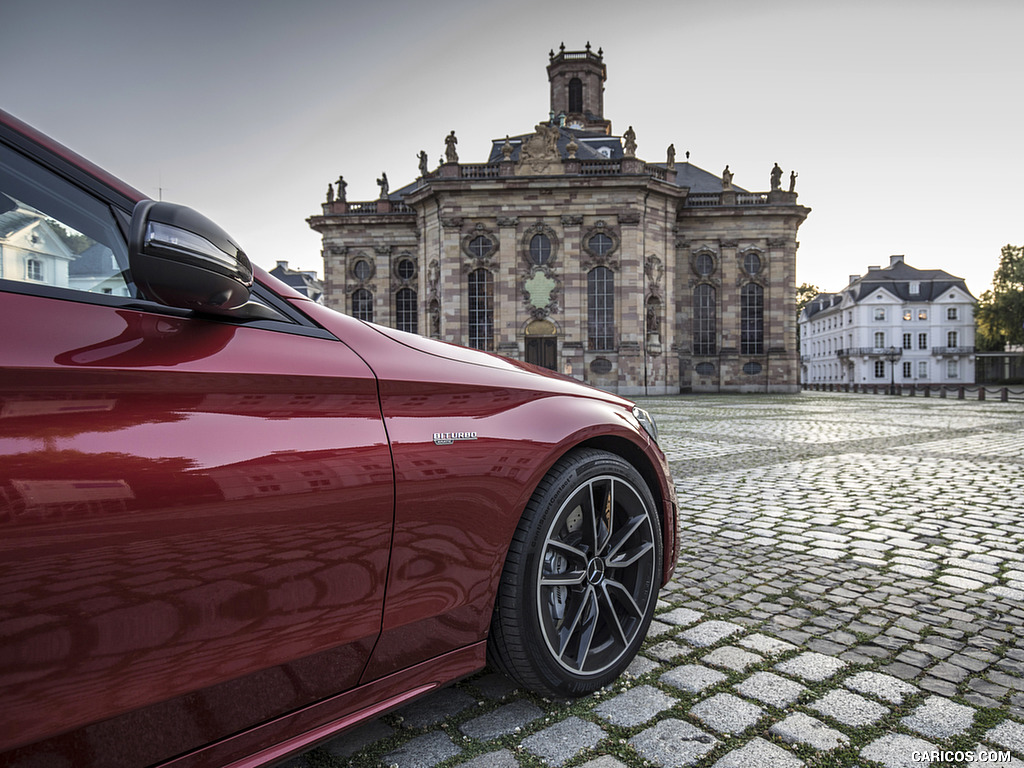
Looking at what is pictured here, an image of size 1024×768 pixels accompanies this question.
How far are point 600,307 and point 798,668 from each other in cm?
3270

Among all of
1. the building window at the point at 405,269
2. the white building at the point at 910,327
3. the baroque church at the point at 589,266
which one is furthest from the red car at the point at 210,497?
the white building at the point at 910,327

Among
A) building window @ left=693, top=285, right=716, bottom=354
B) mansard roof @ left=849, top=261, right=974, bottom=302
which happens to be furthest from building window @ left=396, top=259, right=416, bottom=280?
mansard roof @ left=849, top=261, right=974, bottom=302

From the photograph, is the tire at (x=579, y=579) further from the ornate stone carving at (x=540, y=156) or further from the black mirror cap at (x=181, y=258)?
the ornate stone carving at (x=540, y=156)

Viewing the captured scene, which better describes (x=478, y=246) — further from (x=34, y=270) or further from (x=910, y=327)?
(x=910, y=327)

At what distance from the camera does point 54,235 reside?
1378 mm

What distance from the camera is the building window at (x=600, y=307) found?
34531mm

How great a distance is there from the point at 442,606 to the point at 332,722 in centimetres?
40

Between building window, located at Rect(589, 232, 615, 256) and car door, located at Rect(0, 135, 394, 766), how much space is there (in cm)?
3410

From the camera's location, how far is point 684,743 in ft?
6.63

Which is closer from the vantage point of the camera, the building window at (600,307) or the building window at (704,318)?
the building window at (600,307)

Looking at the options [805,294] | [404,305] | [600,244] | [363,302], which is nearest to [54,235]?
[600,244]

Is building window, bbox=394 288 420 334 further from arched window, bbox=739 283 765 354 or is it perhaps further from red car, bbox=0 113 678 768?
red car, bbox=0 113 678 768

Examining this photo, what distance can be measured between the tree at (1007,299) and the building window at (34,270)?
210 feet

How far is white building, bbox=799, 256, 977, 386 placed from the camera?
7488cm
